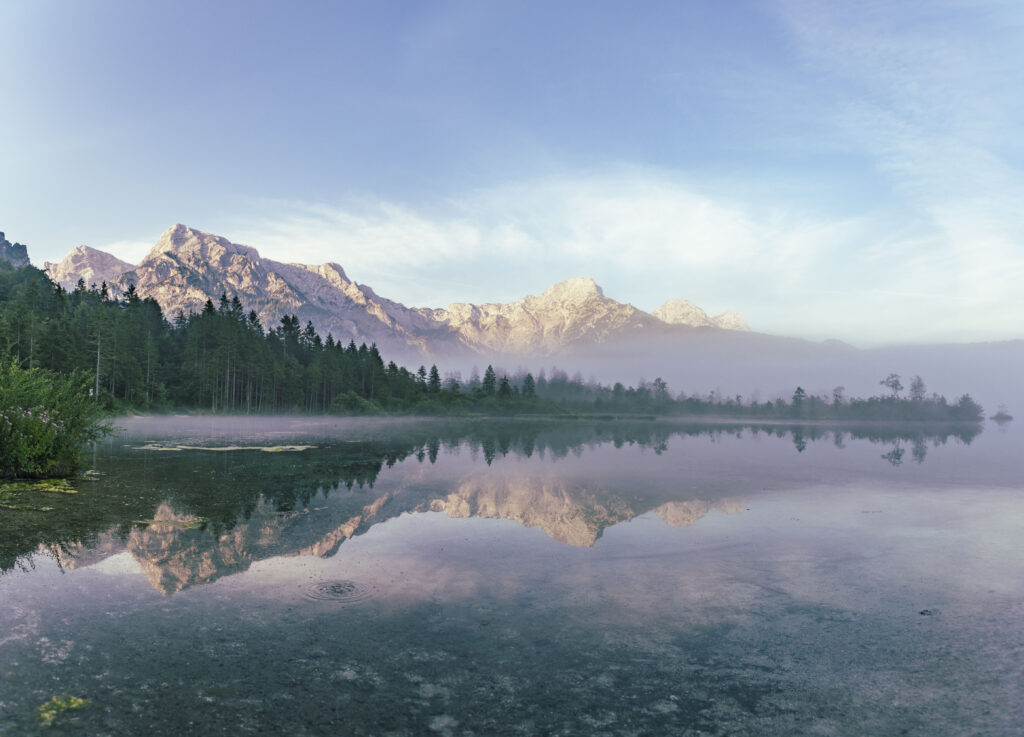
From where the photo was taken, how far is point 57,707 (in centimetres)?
593

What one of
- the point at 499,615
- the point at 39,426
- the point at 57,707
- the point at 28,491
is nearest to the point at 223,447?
the point at 39,426

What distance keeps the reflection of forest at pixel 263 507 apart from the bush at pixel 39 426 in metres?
1.65

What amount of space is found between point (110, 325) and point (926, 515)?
10776 centimetres

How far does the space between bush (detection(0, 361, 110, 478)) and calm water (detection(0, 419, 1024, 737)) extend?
248cm

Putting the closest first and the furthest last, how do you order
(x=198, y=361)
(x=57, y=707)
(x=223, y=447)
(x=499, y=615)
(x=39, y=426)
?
(x=57, y=707) → (x=499, y=615) → (x=39, y=426) → (x=223, y=447) → (x=198, y=361)

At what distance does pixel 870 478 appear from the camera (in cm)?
2838

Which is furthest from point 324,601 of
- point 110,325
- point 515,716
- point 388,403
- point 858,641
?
point 388,403

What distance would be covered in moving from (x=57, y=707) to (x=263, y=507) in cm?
1142

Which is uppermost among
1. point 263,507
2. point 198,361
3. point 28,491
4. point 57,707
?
point 198,361

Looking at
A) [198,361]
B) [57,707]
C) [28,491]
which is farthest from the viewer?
[198,361]

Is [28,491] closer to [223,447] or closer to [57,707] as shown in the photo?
[57,707]

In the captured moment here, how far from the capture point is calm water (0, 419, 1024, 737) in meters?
6.14

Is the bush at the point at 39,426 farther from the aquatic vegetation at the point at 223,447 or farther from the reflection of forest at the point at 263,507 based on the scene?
the aquatic vegetation at the point at 223,447

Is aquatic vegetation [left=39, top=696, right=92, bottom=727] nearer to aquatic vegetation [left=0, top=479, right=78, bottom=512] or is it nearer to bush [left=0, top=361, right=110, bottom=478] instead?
aquatic vegetation [left=0, top=479, right=78, bottom=512]
